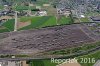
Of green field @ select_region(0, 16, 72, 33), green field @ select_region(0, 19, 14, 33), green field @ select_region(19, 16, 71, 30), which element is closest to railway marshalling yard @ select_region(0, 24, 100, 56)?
green field @ select_region(0, 19, 14, 33)

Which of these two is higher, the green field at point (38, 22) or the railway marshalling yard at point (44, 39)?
the green field at point (38, 22)

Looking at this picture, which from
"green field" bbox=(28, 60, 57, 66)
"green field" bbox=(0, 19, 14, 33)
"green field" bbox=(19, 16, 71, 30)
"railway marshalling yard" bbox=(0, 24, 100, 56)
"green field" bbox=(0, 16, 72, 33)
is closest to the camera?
"green field" bbox=(28, 60, 57, 66)

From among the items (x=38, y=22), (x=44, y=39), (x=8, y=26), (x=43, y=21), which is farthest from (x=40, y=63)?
(x=43, y=21)

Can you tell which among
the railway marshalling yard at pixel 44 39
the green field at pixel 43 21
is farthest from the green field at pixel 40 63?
the green field at pixel 43 21

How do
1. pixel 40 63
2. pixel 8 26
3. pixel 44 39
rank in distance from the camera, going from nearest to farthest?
1. pixel 40 63
2. pixel 44 39
3. pixel 8 26

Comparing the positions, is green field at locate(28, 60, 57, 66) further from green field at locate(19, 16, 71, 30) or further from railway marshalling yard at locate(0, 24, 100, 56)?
green field at locate(19, 16, 71, 30)

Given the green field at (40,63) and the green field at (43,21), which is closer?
the green field at (40,63)

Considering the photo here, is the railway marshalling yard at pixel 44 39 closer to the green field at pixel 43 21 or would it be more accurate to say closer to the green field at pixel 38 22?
the green field at pixel 38 22

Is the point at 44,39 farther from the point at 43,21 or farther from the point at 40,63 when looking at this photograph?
the point at 43,21
